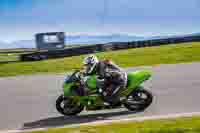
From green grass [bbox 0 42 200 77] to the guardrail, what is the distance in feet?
2.86

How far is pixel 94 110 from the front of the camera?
10922 millimetres

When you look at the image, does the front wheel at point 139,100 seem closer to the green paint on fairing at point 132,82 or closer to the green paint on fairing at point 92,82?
the green paint on fairing at point 132,82

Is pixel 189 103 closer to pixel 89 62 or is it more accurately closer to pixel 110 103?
pixel 110 103

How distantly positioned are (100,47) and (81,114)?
72.7 feet

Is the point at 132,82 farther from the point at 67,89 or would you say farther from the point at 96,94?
the point at 67,89

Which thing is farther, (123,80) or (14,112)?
(14,112)

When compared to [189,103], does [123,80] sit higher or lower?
higher

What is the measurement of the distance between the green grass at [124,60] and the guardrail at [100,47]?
0.87 metres

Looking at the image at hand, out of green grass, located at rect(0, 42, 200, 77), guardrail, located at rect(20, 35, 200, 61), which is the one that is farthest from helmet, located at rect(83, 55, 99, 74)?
guardrail, located at rect(20, 35, 200, 61)

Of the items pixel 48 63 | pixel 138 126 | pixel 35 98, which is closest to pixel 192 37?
pixel 48 63

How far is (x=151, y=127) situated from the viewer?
8.09m

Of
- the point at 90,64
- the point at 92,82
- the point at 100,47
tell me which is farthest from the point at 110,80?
the point at 100,47

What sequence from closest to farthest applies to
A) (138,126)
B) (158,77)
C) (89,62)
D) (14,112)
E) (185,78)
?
(138,126) < (89,62) < (14,112) < (185,78) < (158,77)

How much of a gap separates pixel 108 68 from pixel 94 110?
1.16 meters
